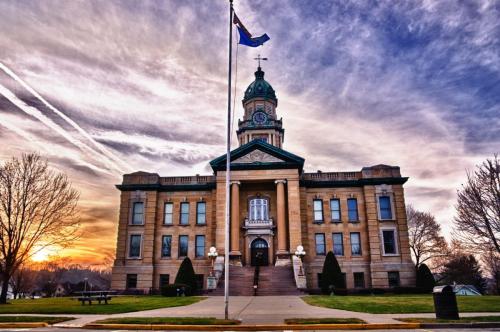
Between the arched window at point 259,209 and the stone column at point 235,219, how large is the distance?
248 centimetres

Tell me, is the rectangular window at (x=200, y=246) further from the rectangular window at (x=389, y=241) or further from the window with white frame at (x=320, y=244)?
the rectangular window at (x=389, y=241)

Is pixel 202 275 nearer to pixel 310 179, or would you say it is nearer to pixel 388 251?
pixel 310 179

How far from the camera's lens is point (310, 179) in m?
40.8

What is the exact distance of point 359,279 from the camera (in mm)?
37719

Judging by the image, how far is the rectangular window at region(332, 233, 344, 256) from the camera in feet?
127

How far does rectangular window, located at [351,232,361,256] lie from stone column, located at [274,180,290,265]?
7.37 meters

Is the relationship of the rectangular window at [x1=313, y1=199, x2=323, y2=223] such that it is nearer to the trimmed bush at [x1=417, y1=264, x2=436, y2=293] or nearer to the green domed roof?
the trimmed bush at [x1=417, y1=264, x2=436, y2=293]

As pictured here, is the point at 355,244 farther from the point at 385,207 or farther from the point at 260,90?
the point at 260,90

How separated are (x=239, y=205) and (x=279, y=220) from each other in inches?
204

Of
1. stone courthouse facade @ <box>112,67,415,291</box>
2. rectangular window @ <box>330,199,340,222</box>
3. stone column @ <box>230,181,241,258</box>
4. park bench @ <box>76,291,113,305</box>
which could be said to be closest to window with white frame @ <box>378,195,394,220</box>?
stone courthouse facade @ <box>112,67,415,291</box>

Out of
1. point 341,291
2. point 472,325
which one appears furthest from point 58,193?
point 472,325

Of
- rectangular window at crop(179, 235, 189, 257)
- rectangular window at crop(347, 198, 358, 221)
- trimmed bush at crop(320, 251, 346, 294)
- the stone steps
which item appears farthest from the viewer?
rectangular window at crop(179, 235, 189, 257)

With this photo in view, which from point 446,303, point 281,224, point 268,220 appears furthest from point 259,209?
point 446,303

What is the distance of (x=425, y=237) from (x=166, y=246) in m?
40.1
